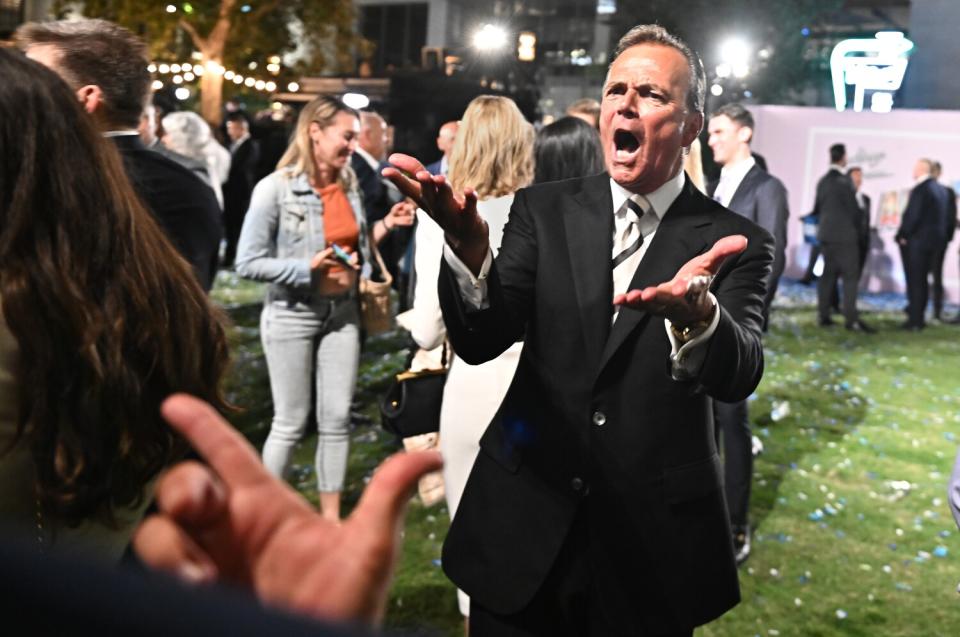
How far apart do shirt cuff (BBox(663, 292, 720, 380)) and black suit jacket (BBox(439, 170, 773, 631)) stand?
15cm

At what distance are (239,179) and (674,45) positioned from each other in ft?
36.9

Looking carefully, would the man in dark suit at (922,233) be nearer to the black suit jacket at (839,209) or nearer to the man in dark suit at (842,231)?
the man in dark suit at (842,231)

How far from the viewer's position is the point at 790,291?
58.0 feet

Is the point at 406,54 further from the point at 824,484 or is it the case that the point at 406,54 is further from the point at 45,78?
the point at 45,78

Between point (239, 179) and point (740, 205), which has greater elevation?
point (740, 205)

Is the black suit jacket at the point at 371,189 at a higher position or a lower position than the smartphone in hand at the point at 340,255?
higher

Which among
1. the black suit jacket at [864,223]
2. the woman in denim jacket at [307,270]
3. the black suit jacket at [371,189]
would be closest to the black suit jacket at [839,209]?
the black suit jacket at [864,223]

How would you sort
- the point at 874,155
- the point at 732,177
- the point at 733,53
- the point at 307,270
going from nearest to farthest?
the point at 307,270, the point at 732,177, the point at 874,155, the point at 733,53

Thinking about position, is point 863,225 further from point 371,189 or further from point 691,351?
point 691,351

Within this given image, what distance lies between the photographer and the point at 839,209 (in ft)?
44.2

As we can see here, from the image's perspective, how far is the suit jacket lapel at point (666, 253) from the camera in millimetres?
2342

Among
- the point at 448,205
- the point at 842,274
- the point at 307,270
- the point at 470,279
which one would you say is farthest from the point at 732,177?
the point at 842,274

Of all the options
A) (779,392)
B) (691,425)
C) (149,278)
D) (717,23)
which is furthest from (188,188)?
(717,23)

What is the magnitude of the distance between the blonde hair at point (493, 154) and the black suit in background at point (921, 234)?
1123cm
